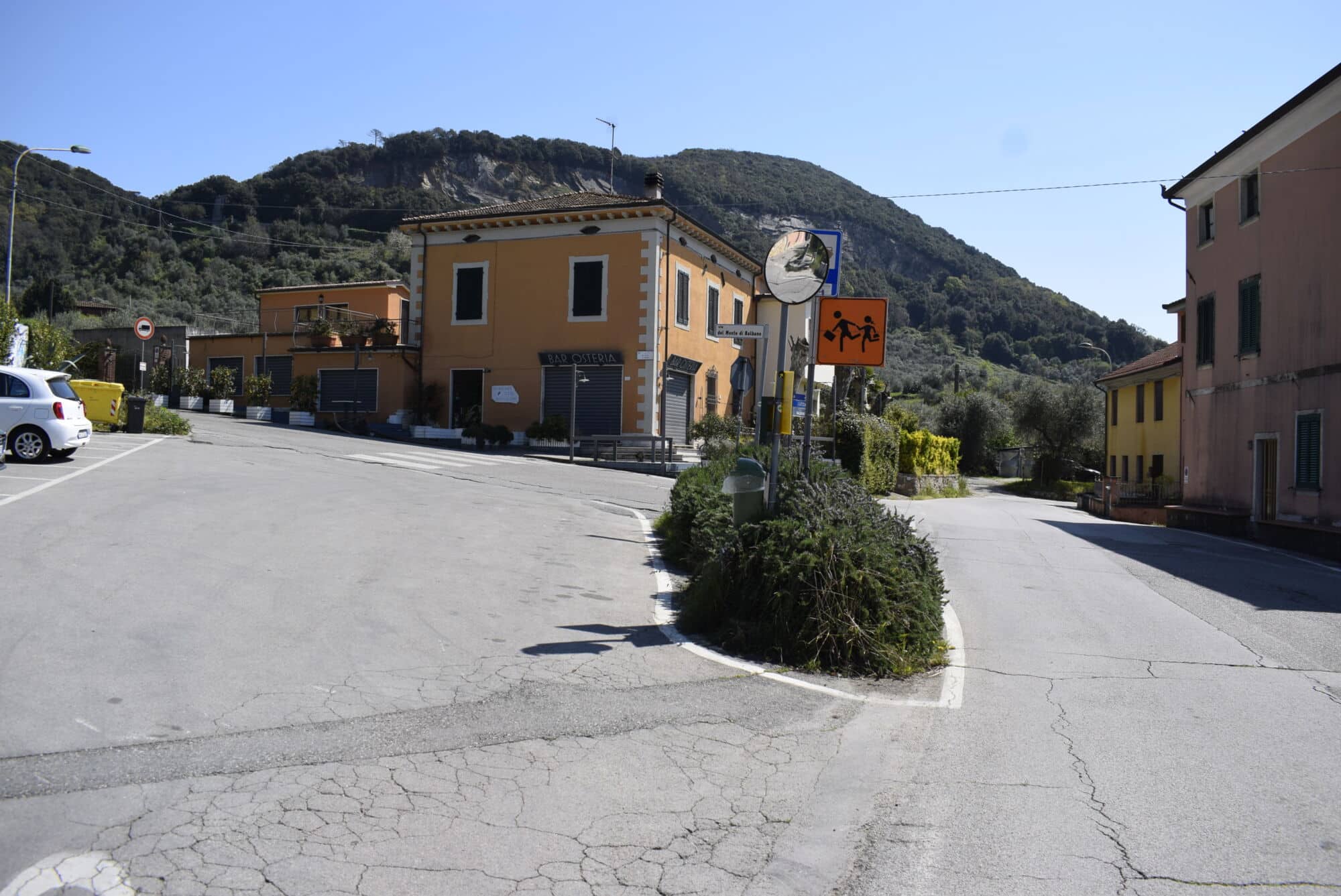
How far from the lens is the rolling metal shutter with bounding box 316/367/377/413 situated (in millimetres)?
33594

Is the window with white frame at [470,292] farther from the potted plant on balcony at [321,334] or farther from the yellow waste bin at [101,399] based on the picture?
the yellow waste bin at [101,399]

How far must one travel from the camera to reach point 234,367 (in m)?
37.8

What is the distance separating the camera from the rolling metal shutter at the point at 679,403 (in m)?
31.0

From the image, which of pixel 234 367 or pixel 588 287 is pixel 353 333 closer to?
pixel 234 367

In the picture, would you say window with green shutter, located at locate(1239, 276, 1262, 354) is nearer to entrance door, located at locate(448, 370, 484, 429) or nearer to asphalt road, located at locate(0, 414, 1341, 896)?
asphalt road, located at locate(0, 414, 1341, 896)

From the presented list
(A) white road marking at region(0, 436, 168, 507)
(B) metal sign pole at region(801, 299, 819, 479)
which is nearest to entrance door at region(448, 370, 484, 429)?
(A) white road marking at region(0, 436, 168, 507)

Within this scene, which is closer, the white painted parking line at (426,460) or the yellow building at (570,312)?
the white painted parking line at (426,460)

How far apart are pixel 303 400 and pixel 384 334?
142 inches

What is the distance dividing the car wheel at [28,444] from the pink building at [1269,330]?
21703mm

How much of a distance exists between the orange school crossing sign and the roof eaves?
14943 mm

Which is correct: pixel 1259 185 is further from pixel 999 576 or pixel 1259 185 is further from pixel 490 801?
pixel 490 801

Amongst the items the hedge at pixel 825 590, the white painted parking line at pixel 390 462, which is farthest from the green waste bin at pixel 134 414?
the hedge at pixel 825 590

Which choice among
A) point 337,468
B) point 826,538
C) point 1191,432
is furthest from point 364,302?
point 826,538

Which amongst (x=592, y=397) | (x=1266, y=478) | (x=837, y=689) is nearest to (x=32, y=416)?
(x=837, y=689)
